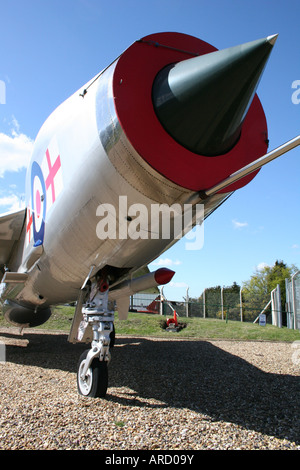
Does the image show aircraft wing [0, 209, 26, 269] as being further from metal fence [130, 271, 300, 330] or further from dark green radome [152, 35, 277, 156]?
metal fence [130, 271, 300, 330]

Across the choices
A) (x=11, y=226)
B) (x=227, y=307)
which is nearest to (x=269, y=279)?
(x=227, y=307)

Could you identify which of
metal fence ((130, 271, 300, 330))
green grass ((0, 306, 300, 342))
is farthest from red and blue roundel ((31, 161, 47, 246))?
metal fence ((130, 271, 300, 330))

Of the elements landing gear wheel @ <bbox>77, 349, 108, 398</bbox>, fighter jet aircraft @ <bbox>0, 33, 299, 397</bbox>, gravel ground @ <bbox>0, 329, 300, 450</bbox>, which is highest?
fighter jet aircraft @ <bbox>0, 33, 299, 397</bbox>

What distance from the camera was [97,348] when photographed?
181 inches

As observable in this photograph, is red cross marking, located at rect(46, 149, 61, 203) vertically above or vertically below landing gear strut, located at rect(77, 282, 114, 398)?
above

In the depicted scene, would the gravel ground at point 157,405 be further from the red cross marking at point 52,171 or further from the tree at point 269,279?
the tree at point 269,279

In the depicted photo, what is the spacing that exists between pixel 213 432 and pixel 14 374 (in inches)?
171

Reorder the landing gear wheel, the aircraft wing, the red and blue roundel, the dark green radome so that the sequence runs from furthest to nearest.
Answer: the aircraft wing < the red and blue roundel < the landing gear wheel < the dark green radome

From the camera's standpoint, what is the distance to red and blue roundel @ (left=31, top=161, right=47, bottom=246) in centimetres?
535

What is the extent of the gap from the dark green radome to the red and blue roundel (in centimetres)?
273

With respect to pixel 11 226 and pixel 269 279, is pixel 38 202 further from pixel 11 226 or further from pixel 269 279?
pixel 269 279
